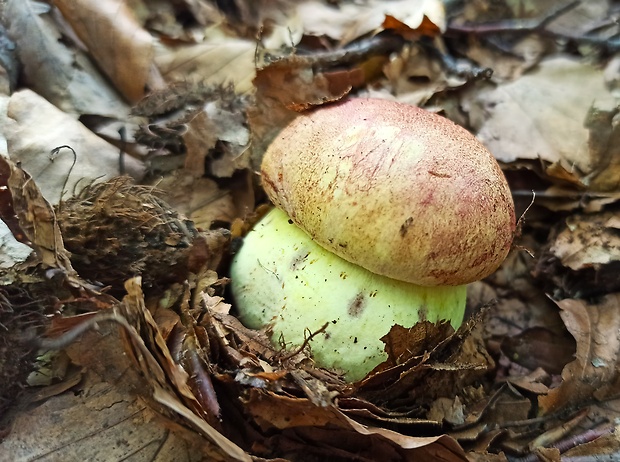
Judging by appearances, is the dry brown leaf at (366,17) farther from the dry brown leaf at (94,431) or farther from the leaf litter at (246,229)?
the dry brown leaf at (94,431)

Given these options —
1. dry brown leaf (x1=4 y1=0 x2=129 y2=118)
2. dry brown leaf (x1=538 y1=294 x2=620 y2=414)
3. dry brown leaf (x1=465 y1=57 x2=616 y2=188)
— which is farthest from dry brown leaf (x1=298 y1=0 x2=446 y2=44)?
dry brown leaf (x1=538 y1=294 x2=620 y2=414)

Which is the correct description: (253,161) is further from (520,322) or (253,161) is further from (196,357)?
(520,322)

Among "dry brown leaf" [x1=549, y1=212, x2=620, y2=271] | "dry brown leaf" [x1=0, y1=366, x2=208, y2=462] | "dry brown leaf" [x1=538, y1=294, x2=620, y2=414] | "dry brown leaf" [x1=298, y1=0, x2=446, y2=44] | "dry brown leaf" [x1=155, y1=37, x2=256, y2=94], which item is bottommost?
"dry brown leaf" [x1=538, y1=294, x2=620, y2=414]

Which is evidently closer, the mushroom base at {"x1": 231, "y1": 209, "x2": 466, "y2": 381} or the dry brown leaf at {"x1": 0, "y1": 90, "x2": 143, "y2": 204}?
the mushroom base at {"x1": 231, "y1": 209, "x2": 466, "y2": 381}

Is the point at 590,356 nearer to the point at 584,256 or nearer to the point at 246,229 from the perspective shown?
the point at 584,256

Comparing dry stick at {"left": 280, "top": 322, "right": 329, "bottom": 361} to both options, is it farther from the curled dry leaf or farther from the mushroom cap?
the curled dry leaf

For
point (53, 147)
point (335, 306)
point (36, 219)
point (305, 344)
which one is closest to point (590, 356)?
point (335, 306)

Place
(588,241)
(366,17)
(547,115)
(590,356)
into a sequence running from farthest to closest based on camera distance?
(366,17) < (547,115) < (588,241) < (590,356)

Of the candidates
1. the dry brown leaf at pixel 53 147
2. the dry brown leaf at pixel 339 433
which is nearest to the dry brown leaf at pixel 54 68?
the dry brown leaf at pixel 53 147
